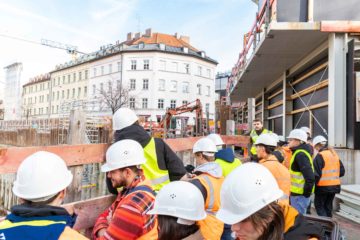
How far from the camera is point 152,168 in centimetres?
337

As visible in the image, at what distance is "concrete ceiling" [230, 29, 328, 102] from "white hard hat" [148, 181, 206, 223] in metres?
5.55

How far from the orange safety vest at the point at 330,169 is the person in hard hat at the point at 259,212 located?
14.8 feet

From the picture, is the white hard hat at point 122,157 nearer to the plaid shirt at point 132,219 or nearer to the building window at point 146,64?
the plaid shirt at point 132,219

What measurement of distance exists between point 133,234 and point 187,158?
403cm

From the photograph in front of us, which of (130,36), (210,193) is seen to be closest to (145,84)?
(130,36)

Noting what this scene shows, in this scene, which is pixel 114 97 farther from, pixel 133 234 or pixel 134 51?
pixel 133 234

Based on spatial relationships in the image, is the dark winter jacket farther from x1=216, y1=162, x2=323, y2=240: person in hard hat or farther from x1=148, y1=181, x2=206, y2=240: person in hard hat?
x1=216, y1=162, x2=323, y2=240: person in hard hat

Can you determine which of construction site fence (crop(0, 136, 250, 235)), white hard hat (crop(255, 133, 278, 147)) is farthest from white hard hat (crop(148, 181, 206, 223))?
white hard hat (crop(255, 133, 278, 147))

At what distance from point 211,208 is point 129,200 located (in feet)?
3.36

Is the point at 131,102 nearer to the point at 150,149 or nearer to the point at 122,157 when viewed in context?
the point at 150,149

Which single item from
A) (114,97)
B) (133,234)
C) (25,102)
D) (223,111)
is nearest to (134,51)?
(114,97)

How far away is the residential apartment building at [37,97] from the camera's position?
73875 mm

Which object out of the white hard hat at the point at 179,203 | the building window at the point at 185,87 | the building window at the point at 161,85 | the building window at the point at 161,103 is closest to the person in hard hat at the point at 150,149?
the white hard hat at the point at 179,203

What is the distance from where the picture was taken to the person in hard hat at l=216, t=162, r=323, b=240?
5.41 feet
